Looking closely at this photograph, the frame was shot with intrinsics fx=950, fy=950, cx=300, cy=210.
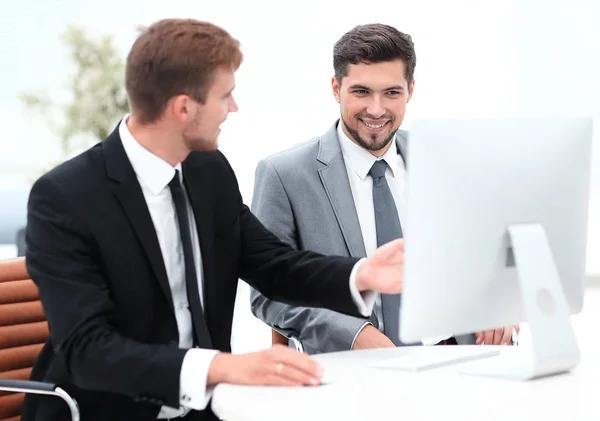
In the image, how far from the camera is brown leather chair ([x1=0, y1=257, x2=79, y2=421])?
7.95 feet

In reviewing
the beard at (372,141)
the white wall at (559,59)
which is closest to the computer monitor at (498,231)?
the beard at (372,141)

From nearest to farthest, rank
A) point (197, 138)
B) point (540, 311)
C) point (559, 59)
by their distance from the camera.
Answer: point (540, 311) < point (197, 138) < point (559, 59)

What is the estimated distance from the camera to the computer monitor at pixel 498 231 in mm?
1804

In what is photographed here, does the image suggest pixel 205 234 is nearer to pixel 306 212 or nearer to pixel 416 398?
pixel 306 212

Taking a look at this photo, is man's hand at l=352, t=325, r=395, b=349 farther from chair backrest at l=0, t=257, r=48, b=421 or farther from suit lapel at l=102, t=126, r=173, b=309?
chair backrest at l=0, t=257, r=48, b=421

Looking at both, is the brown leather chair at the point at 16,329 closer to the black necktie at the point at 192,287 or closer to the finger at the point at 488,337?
the black necktie at the point at 192,287

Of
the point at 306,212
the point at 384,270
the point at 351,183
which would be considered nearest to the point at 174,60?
the point at 384,270

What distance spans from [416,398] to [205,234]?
704 millimetres

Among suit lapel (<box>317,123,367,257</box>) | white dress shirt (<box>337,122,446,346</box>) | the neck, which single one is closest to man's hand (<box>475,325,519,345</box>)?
white dress shirt (<box>337,122,446,346</box>)

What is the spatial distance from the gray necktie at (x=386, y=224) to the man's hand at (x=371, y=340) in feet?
0.53

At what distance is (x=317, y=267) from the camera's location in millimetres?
2330

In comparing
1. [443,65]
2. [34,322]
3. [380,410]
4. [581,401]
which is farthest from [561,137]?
[443,65]

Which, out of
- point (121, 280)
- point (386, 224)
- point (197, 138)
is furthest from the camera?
point (386, 224)

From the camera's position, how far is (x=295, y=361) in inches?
74.5
